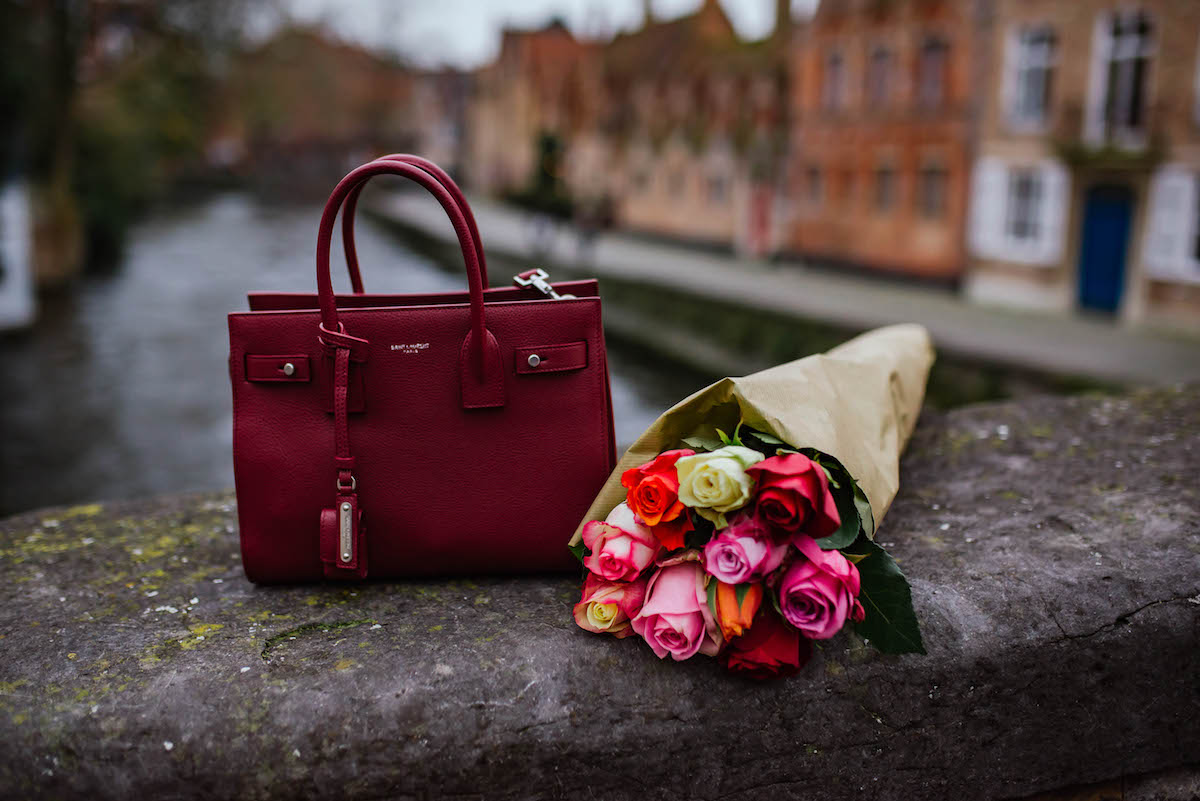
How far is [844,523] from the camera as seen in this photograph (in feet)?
5.71

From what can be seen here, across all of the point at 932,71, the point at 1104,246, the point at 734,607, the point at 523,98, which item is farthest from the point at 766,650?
the point at 523,98

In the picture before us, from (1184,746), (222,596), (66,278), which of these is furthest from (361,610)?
(66,278)

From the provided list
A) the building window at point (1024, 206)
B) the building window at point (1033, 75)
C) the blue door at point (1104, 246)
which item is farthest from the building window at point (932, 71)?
the blue door at point (1104, 246)

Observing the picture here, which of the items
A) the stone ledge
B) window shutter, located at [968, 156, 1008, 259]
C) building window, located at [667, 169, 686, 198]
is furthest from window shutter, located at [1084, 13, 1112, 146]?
the stone ledge

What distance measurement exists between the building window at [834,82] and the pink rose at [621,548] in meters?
24.3

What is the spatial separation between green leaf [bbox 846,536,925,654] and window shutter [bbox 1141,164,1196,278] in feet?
55.3

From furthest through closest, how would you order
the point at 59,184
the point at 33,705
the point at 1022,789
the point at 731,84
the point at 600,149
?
1. the point at 600,149
2. the point at 731,84
3. the point at 59,184
4. the point at 1022,789
5. the point at 33,705

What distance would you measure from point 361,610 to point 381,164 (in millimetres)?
789

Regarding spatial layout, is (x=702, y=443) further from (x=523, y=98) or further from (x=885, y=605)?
(x=523, y=98)

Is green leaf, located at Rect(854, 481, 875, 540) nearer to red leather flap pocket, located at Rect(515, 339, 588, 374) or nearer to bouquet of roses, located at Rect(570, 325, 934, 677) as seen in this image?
bouquet of roses, located at Rect(570, 325, 934, 677)

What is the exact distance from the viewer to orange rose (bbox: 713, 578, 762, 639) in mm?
1652

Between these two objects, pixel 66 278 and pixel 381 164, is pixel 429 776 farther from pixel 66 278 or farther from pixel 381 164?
A: pixel 66 278

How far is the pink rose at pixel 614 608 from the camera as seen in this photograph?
176 centimetres

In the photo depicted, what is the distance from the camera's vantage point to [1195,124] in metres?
16.1
